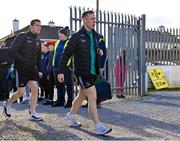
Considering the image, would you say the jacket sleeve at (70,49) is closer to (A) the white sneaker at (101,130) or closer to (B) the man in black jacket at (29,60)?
(A) the white sneaker at (101,130)

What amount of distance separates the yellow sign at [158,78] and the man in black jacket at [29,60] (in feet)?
25.7

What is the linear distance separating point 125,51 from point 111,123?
4852 millimetres

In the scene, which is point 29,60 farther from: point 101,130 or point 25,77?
point 101,130

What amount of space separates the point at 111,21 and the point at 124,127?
16.5 feet

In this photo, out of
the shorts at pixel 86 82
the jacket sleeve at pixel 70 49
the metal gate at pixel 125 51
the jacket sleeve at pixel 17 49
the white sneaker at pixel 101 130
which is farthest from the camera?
the metal gate at pixel 125 51

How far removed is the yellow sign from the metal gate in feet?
7.80

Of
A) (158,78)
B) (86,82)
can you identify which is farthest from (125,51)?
(86,82)

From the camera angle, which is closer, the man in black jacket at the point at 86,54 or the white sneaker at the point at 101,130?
the white sneaker at the point at 101,130

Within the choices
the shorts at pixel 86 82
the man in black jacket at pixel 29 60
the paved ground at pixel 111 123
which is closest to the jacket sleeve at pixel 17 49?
the man in black jacket at pixel 29 60

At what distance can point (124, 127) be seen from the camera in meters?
7.31

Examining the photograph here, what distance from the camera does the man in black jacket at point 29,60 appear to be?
7.99 metres

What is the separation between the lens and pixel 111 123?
776 cm

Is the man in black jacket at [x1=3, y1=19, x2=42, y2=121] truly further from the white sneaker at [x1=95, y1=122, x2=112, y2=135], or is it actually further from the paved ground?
the white sneaker at [x1=95, y1=122, x2=112, y2=135]

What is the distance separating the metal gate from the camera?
38.6ft
